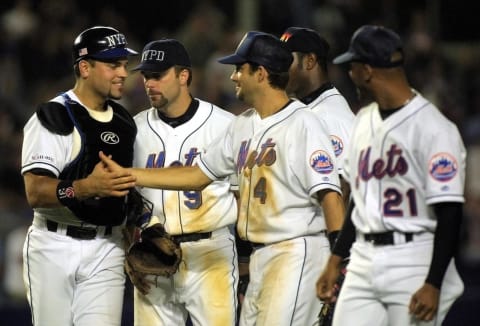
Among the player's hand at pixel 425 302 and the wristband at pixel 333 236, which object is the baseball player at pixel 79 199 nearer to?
the wristband at pixel 333 236

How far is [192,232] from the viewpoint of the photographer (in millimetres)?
7016

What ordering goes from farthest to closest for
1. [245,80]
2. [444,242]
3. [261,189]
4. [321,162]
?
[245,80]
[261,189]
[321,162]
[444,242]

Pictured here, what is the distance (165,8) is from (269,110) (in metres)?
7.63

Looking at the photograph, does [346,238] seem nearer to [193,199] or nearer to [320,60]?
[193,199]

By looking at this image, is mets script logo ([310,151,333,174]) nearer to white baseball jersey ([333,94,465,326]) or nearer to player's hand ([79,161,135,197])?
white baseball jersey ([333,94,465,326])

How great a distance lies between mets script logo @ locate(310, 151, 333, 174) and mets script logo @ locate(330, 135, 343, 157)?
61 cm

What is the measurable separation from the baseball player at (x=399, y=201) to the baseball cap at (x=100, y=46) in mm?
1512

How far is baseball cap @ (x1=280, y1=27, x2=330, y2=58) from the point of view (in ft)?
24.1

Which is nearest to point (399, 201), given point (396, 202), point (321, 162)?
point (396, 202)

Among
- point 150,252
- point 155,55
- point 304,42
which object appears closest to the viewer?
point 150,252

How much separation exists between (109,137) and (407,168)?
1890 mm

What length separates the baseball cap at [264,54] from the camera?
21.5 feet

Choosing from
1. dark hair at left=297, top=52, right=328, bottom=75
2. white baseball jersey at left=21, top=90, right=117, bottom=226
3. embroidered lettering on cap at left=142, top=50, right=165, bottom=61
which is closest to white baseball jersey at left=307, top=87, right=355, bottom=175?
dark hair at left=297, top=52, right=328, bottom=75

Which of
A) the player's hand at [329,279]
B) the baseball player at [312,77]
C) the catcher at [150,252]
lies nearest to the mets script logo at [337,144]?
the baseball player at [312,77]
